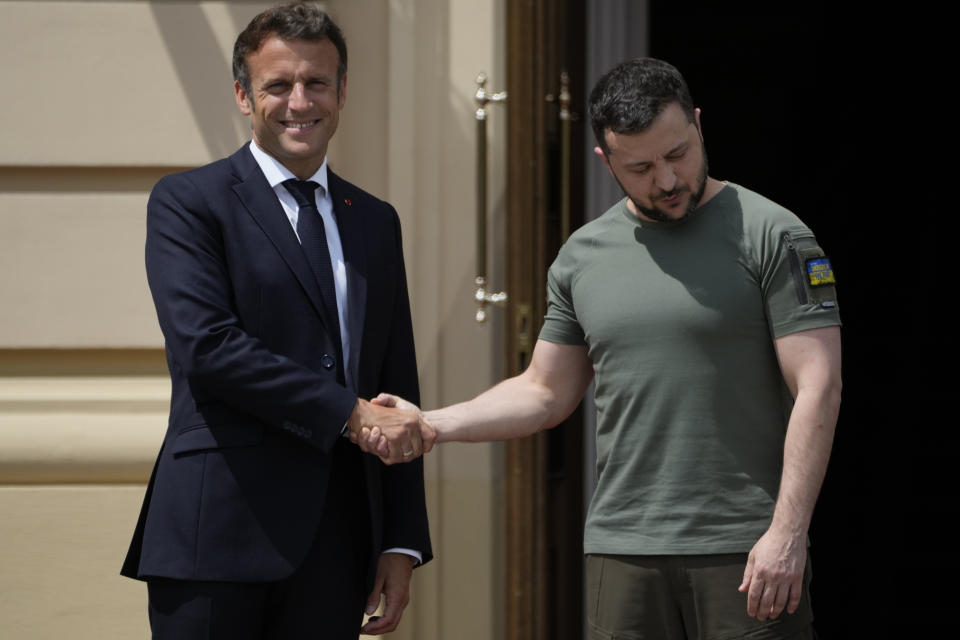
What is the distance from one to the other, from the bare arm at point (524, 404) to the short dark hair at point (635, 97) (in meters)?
0.48

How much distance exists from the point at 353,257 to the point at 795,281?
2.87 feet

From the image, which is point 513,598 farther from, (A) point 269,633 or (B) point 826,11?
(B) point 826,11

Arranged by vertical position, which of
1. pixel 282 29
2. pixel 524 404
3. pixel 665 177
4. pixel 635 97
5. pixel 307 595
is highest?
pixel 282 29

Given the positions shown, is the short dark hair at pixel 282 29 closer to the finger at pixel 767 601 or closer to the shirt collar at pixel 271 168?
the shirt collar at pixel 271 168

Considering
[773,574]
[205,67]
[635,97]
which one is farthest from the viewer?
[205,67]

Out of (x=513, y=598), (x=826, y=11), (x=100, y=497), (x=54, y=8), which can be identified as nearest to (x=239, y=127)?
(x=54, y=8)

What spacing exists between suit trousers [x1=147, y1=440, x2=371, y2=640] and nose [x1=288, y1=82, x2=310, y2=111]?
673mm

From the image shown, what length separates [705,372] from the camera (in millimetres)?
2240

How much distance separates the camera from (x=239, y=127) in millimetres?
3617

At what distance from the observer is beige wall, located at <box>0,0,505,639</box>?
3.56 metres

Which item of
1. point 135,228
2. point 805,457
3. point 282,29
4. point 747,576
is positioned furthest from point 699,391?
point 135,228

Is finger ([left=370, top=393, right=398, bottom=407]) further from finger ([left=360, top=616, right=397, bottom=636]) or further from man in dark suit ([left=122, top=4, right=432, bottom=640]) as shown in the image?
finger ([left=360, top=616, right=397, bottom=636])

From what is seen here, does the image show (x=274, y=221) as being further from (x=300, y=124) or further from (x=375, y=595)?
(x=375, y=595)

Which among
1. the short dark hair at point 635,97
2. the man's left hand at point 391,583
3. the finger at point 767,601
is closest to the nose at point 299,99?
the short dark hair at point 635,97
